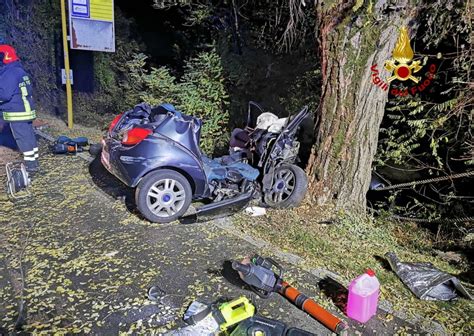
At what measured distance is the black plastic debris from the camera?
3.52m

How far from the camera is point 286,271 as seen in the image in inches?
150

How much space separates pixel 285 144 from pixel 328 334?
9.54 feet

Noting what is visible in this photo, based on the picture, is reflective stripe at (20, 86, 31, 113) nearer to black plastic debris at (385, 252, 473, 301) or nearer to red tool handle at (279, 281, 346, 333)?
red tool handle at (279, 281, 346, 333)

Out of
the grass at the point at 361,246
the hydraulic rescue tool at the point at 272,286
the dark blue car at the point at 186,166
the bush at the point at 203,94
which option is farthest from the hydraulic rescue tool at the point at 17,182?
the hydraulic rescue tool at the point at 272,286

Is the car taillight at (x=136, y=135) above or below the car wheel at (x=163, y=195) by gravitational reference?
above

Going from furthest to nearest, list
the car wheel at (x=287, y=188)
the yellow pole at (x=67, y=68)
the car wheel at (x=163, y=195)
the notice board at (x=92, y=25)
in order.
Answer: the yellow pole at (x=67, y=68) → the notice board at (x=92, y=25) → the car wheel at (x=287, y=188) → the car wheel at (x=163, y=195)

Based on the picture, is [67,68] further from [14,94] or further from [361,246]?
[361,246]

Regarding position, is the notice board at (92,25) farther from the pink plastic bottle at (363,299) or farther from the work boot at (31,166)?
the pink plastic bottle at (363,299)

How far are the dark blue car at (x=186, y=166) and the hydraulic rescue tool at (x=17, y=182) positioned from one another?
1364mm

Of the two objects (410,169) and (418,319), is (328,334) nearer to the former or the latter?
(418,319)

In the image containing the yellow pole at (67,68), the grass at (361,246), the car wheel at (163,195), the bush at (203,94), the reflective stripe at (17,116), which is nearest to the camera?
the grass at (361,246)

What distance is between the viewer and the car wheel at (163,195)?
15.2ft

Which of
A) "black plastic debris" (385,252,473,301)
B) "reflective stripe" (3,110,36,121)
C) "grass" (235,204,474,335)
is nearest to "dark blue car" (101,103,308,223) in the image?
"grass" (235,204,474,335)

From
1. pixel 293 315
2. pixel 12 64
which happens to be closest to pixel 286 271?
pixel 293 315
